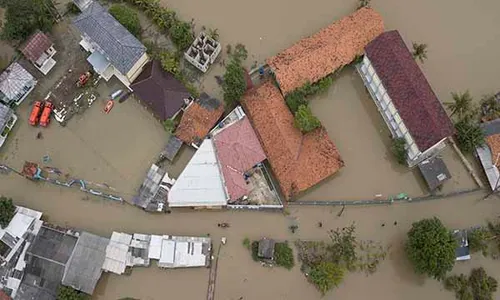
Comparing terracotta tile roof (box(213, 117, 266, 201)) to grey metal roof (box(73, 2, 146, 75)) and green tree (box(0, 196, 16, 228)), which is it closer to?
grey metal roof (box(73, 2, 146, 75))

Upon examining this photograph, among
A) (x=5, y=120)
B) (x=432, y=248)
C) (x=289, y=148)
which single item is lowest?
(x=432, y=248)

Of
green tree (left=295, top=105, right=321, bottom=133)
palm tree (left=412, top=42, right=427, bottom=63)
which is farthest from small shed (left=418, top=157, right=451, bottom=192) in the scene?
palm tree (left=412, top=42, right=427, bottom=63)

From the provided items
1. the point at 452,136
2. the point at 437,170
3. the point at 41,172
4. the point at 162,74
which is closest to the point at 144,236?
the point at 41,172

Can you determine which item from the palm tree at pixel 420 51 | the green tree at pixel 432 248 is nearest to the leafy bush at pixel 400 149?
the green tree at pixel 432 248

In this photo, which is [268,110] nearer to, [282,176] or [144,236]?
[282,176]

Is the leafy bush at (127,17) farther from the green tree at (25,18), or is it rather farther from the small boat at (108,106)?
the small boat at (108,106)

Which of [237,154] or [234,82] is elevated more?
[234,82]

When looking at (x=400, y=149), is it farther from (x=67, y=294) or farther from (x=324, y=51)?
(x=67, y=294)

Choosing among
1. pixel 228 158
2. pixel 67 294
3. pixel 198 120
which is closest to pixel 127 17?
pixel 198 120
